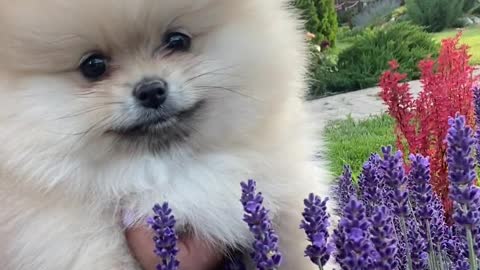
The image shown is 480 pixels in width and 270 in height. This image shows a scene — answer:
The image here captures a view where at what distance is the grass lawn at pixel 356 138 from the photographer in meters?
5.03

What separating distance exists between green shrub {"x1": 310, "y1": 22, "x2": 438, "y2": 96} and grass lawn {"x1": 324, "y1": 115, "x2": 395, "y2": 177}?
68.3 inches

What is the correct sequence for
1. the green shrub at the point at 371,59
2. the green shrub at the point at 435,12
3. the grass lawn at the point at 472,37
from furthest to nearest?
the green shrub at the point at 435,12 < the grass lawn at the point at 472,37 < the green shrub at the point at 371,59

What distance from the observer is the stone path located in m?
6.82

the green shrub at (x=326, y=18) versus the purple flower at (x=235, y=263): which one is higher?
the purple flower at (x=235, y=263)

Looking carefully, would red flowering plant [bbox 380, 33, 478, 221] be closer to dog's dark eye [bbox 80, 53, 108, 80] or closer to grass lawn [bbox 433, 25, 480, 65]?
dog's dark eye [bbox 80, 53, 108, 80]

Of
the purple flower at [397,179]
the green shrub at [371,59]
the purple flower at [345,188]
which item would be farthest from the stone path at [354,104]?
the purple flower at [397,179]

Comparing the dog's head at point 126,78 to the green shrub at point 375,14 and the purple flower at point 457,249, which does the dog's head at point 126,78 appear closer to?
the purple flower at point 457,249

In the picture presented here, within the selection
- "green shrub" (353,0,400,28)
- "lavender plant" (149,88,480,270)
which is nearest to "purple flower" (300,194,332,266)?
"lavender plant" (149,88,480,270)

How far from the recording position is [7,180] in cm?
160

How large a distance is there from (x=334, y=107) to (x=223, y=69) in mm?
5779

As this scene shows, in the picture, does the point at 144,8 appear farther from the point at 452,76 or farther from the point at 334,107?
the point at 334,107

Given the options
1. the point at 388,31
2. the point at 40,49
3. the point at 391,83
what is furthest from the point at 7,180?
the point at 388,31

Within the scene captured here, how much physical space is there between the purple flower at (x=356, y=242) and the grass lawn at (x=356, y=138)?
3.66m

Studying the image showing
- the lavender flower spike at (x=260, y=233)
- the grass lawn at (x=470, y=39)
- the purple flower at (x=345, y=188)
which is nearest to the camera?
the lavender flower spike at (x=260, y=233)
